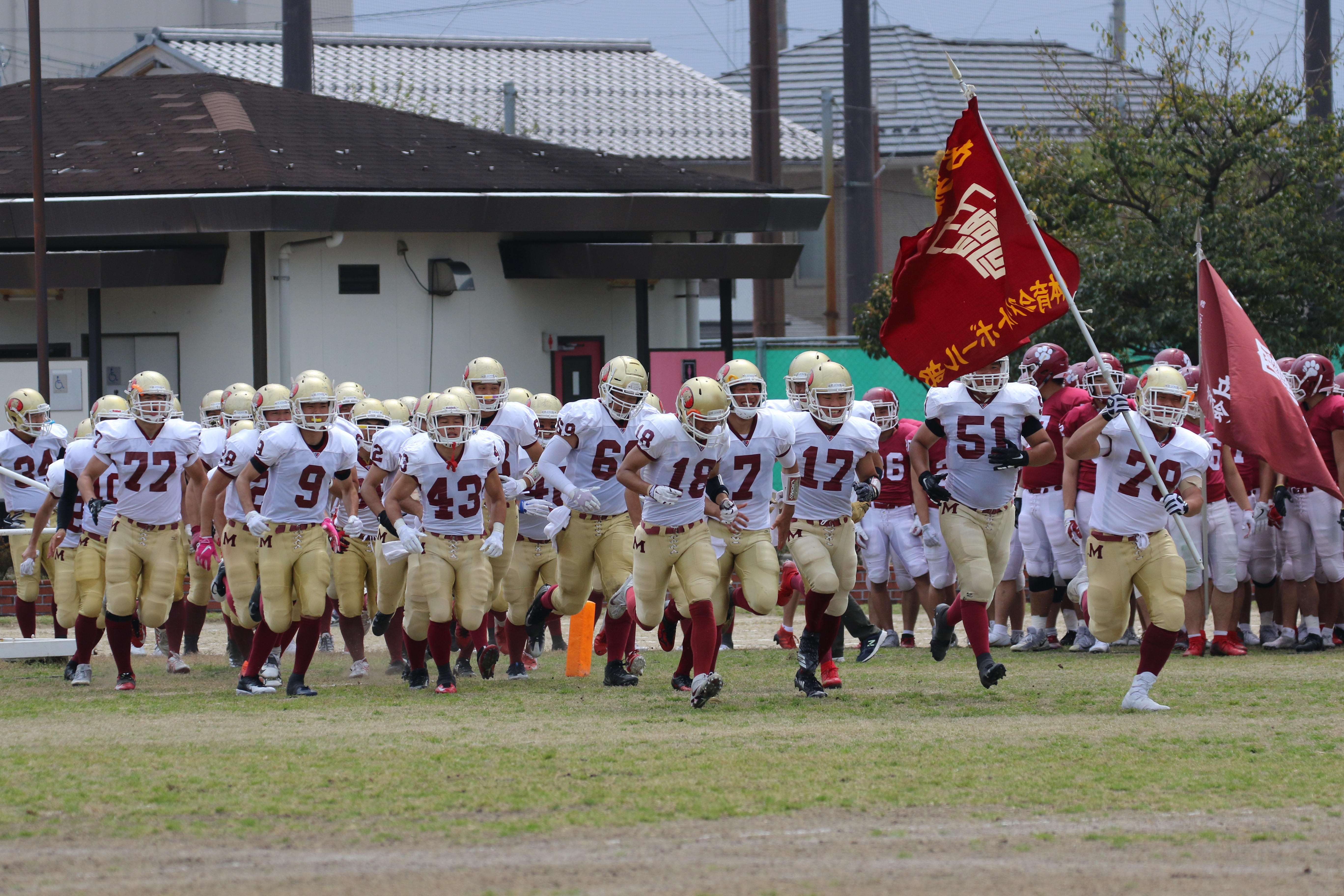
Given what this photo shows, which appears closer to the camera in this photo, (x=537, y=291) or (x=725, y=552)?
(x=725, y=552)

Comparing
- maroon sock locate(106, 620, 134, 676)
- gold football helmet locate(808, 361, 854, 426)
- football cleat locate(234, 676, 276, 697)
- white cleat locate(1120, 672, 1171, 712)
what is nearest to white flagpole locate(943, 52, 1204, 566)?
white cleat locate(1120, 672, 1171, 712)

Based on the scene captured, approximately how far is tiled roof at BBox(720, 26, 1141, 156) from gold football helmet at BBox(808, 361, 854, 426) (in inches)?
1088

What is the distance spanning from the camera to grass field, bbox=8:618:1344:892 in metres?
6.04

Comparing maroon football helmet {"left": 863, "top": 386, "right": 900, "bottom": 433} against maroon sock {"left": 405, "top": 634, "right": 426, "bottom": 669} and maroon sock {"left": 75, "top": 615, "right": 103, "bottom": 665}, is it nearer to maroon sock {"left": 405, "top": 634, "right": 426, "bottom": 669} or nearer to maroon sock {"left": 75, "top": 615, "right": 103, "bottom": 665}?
maroon sock {"left": 405, "top": 634, "right": 426, "bottom": 669}

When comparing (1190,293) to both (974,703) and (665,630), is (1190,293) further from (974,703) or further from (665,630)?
(974,703)

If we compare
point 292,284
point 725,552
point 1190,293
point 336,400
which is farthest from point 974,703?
point 292,284

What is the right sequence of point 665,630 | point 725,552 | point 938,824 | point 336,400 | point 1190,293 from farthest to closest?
point 1190,293
point 336,400
point 665,630
point 725,552
point 938,824

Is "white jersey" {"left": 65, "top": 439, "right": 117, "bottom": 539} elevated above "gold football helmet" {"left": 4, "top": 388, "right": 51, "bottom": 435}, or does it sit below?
below

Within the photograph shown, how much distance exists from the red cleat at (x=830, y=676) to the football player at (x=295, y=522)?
2.86 m

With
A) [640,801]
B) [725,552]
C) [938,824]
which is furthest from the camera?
[725,552]

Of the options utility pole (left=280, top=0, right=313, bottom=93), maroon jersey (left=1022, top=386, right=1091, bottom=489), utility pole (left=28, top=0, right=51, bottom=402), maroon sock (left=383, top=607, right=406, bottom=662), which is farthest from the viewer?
utility pole (left=280, top=0, right=313, bottom=93)

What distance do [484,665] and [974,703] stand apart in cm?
319

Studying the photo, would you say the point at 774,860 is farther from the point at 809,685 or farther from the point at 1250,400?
the point at 1250,400

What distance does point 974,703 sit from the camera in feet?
29.4
